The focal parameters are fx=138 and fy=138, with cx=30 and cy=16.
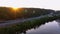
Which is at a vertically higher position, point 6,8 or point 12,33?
point 6,8

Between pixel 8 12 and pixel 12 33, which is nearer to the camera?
pixel 12 33

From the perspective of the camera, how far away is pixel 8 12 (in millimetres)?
54281

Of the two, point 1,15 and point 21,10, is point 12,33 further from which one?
point 21,10

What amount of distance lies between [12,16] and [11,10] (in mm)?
3665

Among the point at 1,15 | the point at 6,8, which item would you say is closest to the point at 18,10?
the point at 6,8

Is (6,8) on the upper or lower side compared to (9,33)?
upper

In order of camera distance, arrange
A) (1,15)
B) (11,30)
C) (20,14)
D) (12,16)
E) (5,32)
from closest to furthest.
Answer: (5,32), (11,30), (1,15), (12,16), (20,14)

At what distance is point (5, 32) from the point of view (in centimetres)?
2000

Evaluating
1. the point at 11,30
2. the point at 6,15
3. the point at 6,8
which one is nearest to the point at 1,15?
the point at 6,15

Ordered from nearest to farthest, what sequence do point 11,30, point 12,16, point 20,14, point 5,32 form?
point 5,32, point 11,30, point 12,16, point 20,14

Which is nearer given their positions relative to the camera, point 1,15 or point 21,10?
point 1,15

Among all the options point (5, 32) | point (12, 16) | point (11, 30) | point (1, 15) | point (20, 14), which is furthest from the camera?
point (20, 14)

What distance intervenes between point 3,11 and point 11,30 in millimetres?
31140

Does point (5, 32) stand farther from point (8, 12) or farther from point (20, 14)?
point (20, 14)
